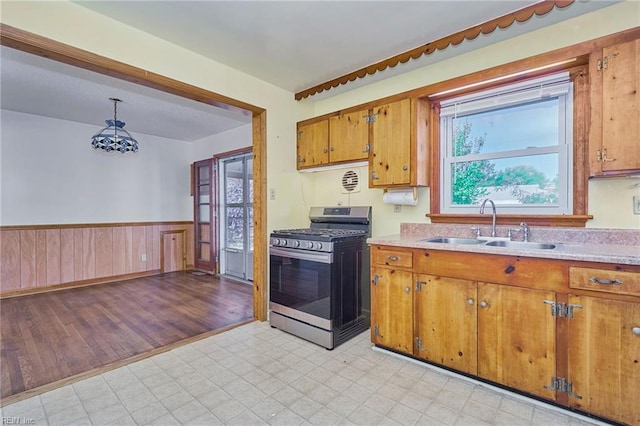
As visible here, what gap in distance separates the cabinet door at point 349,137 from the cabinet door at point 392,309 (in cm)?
114

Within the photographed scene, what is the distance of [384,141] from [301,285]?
4.83ft

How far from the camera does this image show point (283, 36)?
2.27 metres

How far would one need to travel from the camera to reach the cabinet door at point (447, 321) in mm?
1915

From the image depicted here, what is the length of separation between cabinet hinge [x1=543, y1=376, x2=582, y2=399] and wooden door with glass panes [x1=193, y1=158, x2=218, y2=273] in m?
4.86

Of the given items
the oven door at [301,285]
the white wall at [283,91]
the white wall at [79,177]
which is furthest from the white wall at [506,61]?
the white wall at [79,177]

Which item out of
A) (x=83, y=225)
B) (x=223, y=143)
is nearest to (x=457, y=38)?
(x=223, y=143)

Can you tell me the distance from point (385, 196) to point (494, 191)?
88cm

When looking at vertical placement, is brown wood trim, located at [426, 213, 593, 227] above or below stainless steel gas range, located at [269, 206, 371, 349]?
above

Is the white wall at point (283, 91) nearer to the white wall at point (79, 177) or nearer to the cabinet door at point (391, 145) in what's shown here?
the cabinet door at point (391, 145)

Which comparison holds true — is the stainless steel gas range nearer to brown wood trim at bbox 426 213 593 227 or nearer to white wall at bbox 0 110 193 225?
brown wood trim at bbox 426 213 593 227

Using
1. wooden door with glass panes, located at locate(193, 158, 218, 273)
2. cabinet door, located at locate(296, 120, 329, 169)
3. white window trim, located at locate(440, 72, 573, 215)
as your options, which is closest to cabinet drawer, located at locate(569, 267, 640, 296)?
white window trim, located at locate(440, 72, 573, 215)

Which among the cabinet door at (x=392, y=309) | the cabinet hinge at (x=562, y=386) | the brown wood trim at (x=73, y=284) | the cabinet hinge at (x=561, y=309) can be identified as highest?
the cabinet hinge at (x=561, y=309)

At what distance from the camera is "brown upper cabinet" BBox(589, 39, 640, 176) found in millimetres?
1672

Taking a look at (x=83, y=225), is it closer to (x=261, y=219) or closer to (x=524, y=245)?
(x=261, y=219)
